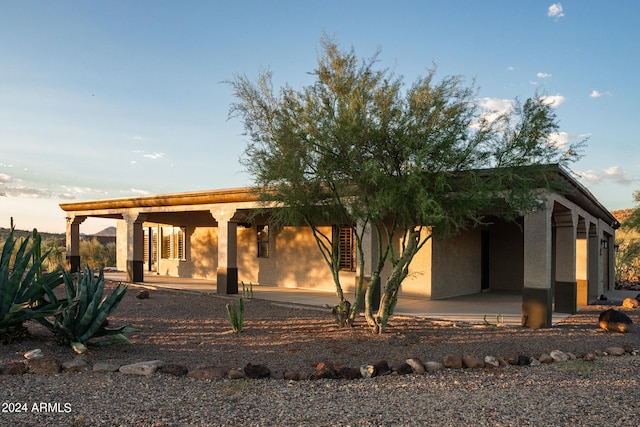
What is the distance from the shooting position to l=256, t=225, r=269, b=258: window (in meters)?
19.3

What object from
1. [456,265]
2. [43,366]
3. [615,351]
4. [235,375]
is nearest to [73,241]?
[456,265]

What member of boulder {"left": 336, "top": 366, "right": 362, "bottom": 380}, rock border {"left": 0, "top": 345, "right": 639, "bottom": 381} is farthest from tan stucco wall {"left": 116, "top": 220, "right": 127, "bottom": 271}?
boulder {"left": 336, "top": 366, "right": 362, "bottom": 380}

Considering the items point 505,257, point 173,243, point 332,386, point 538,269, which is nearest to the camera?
point 332,386

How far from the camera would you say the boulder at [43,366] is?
6.39m

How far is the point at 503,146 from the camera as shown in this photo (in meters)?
8.73

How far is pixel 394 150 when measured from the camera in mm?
8469

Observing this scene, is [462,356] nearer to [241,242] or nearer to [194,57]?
[194,57]

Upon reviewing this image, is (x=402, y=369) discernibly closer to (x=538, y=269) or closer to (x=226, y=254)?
(x=538, y=269)

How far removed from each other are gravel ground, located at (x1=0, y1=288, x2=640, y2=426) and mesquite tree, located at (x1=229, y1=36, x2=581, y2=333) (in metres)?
2.07

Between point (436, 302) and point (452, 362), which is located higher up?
point (452, 362)

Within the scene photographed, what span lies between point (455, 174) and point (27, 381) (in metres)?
6.74

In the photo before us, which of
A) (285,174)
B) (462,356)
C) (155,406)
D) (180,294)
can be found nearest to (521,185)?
(462,356)

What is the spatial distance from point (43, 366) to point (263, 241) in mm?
13146

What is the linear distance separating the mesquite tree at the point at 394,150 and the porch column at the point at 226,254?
21.6ft
